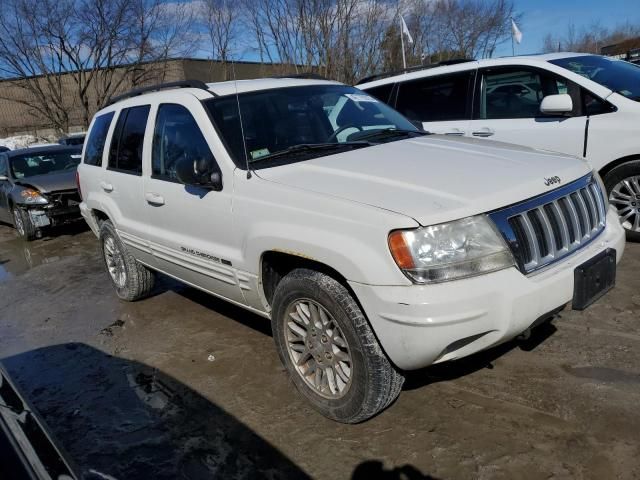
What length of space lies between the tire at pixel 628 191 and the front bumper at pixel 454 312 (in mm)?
3044

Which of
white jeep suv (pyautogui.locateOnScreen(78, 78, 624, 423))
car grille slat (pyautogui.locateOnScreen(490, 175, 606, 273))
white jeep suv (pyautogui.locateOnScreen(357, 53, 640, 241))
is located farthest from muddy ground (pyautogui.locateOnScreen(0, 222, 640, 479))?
white jeep suv (pyautogui.locateOnScreen(357, 53, 640, 241))

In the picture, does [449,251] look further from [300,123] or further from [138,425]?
[138,425]

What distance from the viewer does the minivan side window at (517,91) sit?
17.5ft

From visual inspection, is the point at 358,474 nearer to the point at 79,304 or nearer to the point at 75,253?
the point at 79,304

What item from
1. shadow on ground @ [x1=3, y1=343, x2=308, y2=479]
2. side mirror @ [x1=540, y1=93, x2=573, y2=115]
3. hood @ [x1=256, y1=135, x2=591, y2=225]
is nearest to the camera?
hood @ [x1=256, y1=135, x2=591, y2=225]

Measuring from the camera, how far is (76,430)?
319cm

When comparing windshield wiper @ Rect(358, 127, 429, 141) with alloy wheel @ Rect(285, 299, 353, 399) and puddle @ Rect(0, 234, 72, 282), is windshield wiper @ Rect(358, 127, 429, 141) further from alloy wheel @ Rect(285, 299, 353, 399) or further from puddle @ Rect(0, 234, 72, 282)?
puddle @ Rect(0, 234, 72, 282)

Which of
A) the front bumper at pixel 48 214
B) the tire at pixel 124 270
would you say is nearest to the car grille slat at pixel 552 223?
the tire at pixel 124 270

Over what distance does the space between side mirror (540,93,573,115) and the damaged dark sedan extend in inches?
290

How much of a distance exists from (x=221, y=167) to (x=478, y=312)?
5.82ft

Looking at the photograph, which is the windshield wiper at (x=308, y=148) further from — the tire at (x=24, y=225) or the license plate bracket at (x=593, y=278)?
the tire at (x=24, y=225)

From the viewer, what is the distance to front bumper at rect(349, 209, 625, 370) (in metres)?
2.31

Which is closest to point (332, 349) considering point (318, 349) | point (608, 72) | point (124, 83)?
point (318, 349)

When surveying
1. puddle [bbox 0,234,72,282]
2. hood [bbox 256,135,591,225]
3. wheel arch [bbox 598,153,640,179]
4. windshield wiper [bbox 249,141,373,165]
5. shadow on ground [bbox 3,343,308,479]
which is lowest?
puddle [bbox 0,234,72,282]
